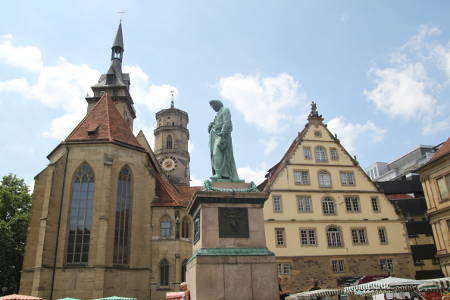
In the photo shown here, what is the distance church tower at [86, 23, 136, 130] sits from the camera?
47.8 meters

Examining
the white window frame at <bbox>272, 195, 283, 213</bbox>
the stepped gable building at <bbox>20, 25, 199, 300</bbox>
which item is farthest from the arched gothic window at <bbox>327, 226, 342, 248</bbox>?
the stepped gable building at <bbox>20, 25, 199, 300</bbox>

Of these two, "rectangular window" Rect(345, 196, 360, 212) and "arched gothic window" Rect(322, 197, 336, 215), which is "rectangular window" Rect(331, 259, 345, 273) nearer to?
"arched gothic window" Rect(322, 197, 336, 215)

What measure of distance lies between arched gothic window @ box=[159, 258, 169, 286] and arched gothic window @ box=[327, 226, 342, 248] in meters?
12.7

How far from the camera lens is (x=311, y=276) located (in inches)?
1095

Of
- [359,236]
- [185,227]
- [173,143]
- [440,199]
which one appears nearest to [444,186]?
[440,199]

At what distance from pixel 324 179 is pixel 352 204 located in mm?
2904

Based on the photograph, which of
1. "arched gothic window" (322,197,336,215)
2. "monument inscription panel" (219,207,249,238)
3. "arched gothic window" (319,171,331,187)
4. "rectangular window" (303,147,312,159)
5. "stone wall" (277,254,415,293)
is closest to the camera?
"monument inscription panel" (219,207,249,238)

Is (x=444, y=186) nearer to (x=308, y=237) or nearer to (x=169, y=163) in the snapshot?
(x=308, y=237)

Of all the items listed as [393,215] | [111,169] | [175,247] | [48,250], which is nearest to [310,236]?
[393,215]

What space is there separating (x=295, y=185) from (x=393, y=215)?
827 cm

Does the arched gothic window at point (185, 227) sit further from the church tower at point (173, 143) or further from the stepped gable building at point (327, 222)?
the church tower at point (173, 143)

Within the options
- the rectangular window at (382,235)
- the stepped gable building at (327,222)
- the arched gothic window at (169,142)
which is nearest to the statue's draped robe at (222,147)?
the stepped gable building at (327,222)

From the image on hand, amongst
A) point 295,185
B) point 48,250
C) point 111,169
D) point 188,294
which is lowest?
point 188,294

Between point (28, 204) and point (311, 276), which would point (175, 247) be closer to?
point (311, 276)
